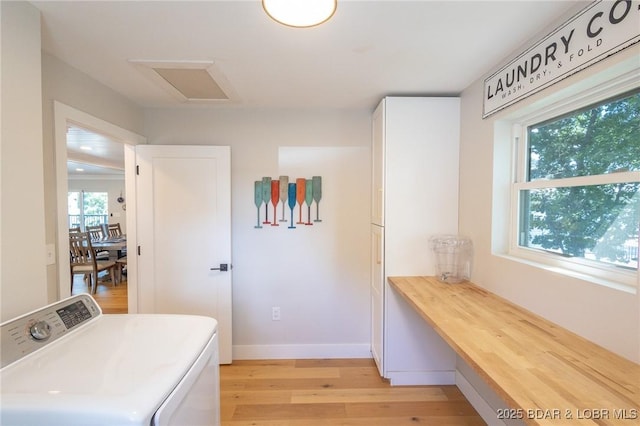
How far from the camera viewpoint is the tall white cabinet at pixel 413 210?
219cm

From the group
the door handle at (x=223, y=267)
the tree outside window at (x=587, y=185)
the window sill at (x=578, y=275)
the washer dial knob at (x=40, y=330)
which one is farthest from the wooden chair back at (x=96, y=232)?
the tree outside window at (x=587, y=185)

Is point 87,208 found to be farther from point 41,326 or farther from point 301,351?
point 41,326

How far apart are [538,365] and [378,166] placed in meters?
1.65

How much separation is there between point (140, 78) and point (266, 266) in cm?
172

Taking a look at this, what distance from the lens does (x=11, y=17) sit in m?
1.15

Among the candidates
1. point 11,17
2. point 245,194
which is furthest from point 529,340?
point 11,17

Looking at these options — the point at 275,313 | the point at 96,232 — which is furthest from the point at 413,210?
the point at 96,232

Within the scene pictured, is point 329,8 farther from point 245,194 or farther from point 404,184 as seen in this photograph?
point 245,194

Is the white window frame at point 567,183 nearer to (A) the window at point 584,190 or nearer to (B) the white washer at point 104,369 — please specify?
(A) the window at point 584,190

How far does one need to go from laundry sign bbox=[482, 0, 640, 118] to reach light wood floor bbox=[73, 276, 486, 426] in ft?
6.72

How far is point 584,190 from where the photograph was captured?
1.36 metres

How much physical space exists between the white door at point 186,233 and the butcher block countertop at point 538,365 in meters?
1.70

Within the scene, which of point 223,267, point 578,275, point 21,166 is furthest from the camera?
point 223,267

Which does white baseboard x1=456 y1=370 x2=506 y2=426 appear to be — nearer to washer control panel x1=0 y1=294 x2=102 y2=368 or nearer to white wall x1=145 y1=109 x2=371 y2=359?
white wall x1=145 y1=109 x2=371 y2=359
